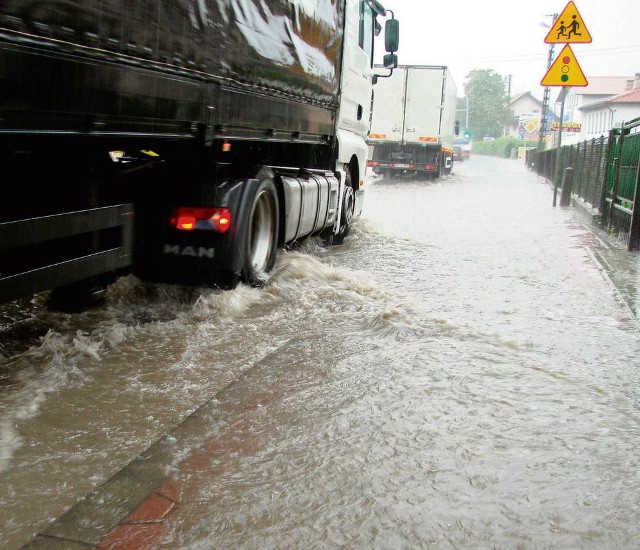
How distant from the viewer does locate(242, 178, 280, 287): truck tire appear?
612cm

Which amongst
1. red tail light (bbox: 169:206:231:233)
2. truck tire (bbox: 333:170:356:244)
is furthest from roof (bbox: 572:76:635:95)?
red tail light (bbox: 169:206:231:233)

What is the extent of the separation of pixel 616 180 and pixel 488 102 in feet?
415

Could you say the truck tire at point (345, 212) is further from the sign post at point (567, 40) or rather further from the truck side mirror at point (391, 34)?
the sign post at point (567, 40)

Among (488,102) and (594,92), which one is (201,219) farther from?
(488,102)

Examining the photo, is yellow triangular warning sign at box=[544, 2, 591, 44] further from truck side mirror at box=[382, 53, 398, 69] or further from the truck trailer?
the truck trailer

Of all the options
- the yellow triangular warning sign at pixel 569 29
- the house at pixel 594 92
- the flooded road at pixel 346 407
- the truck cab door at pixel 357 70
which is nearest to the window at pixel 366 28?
the truck cab door at pixel 357 70

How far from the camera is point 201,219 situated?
5.48m

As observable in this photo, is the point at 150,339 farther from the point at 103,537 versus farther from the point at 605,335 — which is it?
the point at 605,335

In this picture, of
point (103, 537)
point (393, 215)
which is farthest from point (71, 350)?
point (393, 215)

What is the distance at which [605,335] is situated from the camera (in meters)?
5.64

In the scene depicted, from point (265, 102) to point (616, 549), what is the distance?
4.69m

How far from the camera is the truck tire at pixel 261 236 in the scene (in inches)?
241

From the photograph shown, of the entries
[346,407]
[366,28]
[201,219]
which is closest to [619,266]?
Result: [366,28]

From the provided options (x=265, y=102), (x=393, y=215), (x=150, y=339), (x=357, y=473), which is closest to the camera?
(x=357, y=473)
